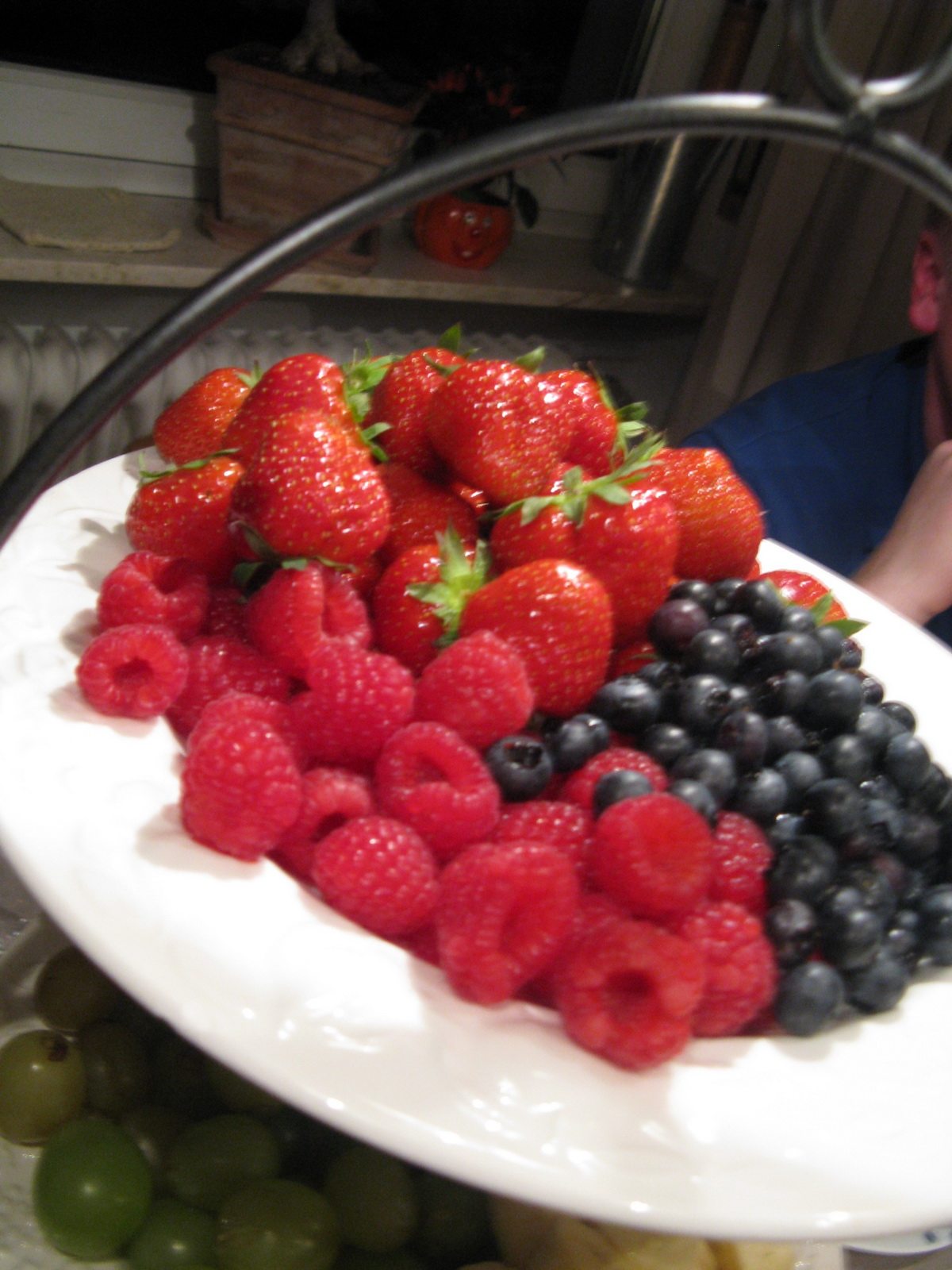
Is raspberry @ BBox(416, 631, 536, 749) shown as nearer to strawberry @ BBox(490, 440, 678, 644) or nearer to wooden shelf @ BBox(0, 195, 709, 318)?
strawberry @ BBox(490, 440, 678, 644)

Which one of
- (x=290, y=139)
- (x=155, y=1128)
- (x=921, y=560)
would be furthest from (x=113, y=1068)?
(x=290, y=139)

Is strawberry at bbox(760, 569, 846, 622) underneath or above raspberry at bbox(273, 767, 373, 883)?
above

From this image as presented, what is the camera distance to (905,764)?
2.21ft

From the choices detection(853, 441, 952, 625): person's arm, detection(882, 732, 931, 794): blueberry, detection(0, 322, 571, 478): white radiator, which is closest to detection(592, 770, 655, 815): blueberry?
detection(882, 732, 931, 794): blueberry

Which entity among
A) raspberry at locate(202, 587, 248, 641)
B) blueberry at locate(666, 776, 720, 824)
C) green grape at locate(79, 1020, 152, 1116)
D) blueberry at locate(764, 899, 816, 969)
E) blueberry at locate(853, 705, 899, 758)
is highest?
blueberry at locate(853, 705, 899, 758)

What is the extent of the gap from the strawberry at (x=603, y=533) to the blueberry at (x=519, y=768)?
0.16 metres

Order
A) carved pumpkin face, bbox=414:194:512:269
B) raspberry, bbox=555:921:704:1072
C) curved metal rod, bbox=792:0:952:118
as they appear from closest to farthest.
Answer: curved metal rod, bbox=792:0:952:118, raspberry, bbox=555:921:704:1072, carved pumpkin face, bbox=414:194:512:269

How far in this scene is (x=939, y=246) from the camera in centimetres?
156

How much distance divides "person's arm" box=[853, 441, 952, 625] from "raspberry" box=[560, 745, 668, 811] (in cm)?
80

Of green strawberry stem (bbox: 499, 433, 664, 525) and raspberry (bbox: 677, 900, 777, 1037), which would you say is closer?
raspberry (bbox: 677, 900, 777, 1037)

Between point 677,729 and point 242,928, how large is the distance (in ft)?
1.02

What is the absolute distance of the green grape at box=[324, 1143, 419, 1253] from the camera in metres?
0.62

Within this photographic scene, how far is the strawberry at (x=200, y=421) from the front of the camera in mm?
815

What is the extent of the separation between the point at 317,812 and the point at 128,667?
164mm
